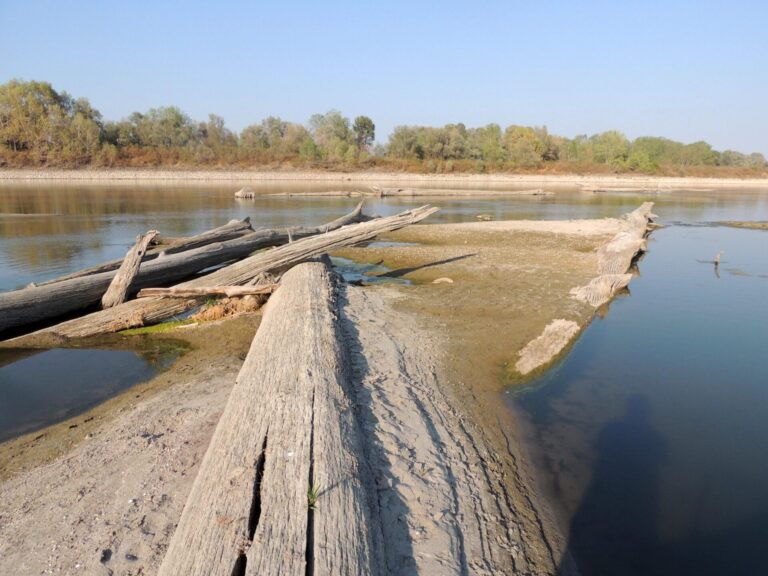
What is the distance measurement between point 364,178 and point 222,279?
197ft

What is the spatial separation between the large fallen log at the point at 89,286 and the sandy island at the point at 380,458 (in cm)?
167

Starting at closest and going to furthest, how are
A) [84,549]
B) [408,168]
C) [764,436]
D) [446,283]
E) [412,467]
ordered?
[84,549]
[412,467]
[764,436]
[446,283]
[408,168]

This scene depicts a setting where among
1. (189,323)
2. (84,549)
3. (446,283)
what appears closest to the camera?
(84,549)

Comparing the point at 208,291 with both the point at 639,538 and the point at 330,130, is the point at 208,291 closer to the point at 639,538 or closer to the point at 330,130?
the point at 639,538

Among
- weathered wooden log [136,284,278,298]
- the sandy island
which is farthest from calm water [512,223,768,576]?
weathered wooden log [136,284,278,298]

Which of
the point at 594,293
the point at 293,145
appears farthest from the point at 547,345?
the point at 293,145

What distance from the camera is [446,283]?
9.65m

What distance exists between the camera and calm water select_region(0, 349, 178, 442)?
15.7 ft

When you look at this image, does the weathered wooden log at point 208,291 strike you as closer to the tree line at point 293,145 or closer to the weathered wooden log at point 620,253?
the weathered wooden log at point 620,253

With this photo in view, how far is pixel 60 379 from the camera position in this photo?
5602 millimetres

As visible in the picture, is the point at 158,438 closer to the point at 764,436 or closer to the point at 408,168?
the point at 764,436

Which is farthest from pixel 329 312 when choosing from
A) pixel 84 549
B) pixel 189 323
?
pixel 84 549

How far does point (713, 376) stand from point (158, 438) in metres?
6.17

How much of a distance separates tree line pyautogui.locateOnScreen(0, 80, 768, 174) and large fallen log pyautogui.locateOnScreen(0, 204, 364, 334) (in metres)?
66.1
